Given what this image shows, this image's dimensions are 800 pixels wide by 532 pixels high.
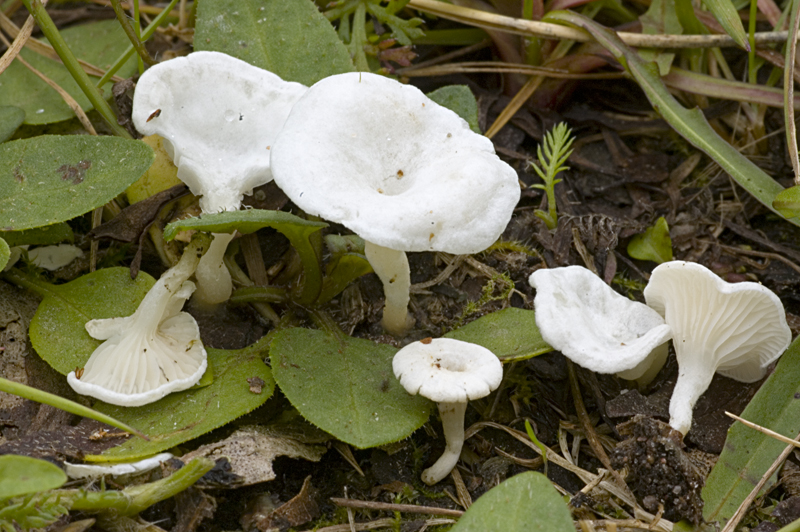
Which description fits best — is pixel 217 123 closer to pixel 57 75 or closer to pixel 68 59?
pixel 68 59

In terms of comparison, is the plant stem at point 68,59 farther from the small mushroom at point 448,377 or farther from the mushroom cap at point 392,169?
the small mushroom at point 448,377

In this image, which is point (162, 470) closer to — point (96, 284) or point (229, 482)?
point (229, 482)

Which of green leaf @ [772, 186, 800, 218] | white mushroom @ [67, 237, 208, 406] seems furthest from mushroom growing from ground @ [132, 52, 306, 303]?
green leaf @ [772, 186, 800, 218]

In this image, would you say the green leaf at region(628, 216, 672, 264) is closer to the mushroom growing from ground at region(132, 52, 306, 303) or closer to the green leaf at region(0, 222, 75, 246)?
the mushroom growing from ground at region(132, 52, 306, 303)

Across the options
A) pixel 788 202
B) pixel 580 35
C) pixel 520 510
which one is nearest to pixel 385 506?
pixel 520 510

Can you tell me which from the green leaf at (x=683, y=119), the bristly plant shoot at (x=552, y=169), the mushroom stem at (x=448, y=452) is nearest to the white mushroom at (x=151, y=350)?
the mushroom stem at (x=448, y=452)
